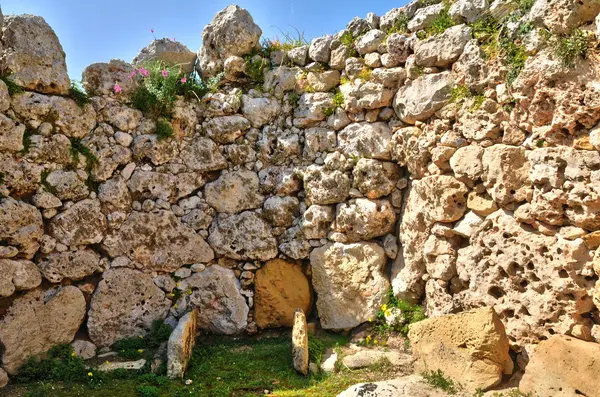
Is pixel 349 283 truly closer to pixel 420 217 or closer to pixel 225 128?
pixel 420 217

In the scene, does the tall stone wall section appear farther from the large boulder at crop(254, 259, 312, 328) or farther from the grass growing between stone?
the grass growing between stone

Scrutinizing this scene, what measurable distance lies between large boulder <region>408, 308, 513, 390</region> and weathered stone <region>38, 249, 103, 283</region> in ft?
14.7

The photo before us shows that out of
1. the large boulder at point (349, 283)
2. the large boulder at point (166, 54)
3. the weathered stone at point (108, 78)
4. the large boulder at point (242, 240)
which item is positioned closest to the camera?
the large boulder at point (349, 283)

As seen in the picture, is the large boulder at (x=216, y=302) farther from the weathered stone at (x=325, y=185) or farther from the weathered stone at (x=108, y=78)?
the weathered stone at (x=108, y=78)

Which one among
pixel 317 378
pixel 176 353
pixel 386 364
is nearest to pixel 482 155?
pixel 386 364

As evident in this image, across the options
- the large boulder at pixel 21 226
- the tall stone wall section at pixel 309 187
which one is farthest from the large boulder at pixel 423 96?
the large boulder at pixel 21 226

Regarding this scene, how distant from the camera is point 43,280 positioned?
19.9 feet

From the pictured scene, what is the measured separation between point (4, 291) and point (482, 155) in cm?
594

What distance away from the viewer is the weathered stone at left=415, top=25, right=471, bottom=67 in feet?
18.9

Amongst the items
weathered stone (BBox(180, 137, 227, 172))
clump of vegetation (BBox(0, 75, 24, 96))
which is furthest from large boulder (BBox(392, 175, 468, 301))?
clump of vegetation (BBox(0, 75, 24, 96))

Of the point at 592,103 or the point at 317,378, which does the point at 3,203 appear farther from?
the point at 592,103

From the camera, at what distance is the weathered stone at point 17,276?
5.63 metres

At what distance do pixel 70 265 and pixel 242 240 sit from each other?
2340 millimetres

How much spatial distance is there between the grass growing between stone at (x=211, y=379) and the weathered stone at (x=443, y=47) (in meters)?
3.90
